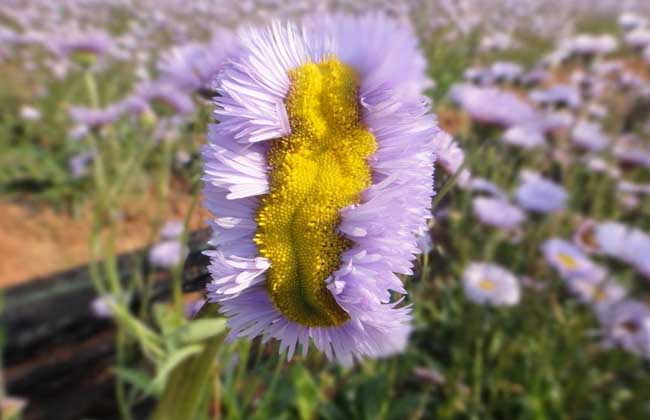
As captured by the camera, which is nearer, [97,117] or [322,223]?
[322,223]

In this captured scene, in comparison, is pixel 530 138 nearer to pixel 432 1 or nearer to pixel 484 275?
pixel 484 275

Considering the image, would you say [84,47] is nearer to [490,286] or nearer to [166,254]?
[166,254]

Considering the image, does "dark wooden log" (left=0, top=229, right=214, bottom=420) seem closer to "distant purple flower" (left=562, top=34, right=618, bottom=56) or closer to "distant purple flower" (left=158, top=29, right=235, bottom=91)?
"distant purple flower" (left=158, top=29, right=235, bottom=91)

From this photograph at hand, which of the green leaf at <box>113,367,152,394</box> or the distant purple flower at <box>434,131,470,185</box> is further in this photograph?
the green leaf at <box>113,367,152,394</box>

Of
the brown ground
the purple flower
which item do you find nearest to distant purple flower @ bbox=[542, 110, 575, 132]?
the purple flower

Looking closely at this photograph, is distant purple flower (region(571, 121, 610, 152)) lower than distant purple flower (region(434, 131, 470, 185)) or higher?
lower

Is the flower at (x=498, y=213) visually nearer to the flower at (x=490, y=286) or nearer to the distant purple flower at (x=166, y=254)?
the flower at (x=490, y=286)

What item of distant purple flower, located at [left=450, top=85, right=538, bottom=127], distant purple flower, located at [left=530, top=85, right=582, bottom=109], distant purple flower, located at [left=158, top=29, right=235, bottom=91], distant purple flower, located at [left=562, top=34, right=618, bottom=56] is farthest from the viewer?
distant purple flower, located at [left=562, top=34, right=618, bottom=56]

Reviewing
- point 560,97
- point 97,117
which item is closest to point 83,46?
point 97,117
